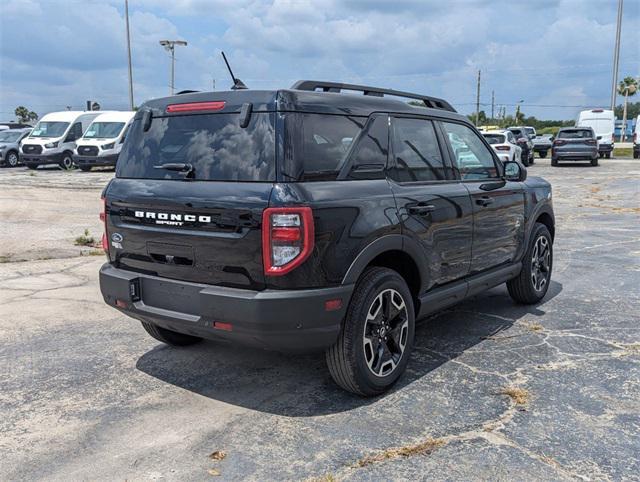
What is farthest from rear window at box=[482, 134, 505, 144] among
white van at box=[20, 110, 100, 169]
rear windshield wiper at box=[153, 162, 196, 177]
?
rear windshield wiper at box=[153, 162, 196, 177]

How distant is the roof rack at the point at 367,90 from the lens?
12.8 ft

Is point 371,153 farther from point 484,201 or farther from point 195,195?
point 484,201

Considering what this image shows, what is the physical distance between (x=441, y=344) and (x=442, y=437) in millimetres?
1636

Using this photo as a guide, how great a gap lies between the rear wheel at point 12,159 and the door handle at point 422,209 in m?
28.3

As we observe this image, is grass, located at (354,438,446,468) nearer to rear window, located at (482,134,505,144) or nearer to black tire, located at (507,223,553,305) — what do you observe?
black tire, located at (507,223,553,305)

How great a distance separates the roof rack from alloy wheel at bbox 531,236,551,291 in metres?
1.81

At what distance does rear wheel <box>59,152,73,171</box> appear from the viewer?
2594 cm

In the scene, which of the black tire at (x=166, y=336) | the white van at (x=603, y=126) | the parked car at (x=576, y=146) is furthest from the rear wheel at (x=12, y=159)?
the white van at (x=603, y=126)

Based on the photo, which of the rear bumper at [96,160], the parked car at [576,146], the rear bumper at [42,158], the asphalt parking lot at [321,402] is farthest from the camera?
the parked car at [576,146]

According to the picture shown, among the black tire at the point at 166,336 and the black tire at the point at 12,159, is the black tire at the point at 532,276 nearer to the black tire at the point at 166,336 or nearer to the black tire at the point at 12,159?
the black tire at the point at 166,336

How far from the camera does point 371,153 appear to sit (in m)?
4.05

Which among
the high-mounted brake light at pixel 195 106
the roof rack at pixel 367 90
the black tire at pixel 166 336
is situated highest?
the roof rack at pixel 367 90

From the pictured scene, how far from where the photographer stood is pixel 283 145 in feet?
11.5

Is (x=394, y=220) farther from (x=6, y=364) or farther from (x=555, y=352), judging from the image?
(x=6, y=364)
